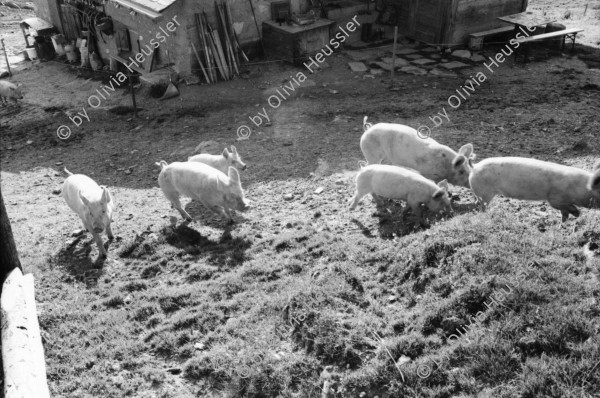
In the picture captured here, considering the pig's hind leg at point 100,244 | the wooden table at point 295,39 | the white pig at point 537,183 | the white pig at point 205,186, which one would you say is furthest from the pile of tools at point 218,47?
the white pig at point 537,183

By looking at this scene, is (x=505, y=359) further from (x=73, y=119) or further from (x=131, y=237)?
A: (x=73, y=119)

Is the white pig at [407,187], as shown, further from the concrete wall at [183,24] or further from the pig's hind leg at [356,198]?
the concrete wall at [183,24]

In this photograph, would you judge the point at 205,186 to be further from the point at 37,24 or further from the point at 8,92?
the point at 37,24

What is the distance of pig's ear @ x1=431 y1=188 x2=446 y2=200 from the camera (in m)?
8.49

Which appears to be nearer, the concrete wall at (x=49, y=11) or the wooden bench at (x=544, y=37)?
the wooden bench at (x=544, y=37)

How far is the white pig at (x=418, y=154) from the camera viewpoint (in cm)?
938

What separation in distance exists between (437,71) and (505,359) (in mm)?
13380

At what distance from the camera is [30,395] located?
4.63 m

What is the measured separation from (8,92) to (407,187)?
1498 cm

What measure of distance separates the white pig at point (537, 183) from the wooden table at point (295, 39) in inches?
422

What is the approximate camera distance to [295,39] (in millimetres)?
17688

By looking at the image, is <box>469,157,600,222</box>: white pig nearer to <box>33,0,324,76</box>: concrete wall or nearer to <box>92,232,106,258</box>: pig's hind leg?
<box>92,232,106,258</box>: pig's hind leg

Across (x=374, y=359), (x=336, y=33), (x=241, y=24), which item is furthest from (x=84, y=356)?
(x=336, y=33)

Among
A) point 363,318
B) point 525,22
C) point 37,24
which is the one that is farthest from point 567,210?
point 37,24
